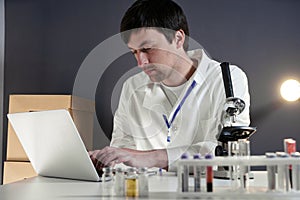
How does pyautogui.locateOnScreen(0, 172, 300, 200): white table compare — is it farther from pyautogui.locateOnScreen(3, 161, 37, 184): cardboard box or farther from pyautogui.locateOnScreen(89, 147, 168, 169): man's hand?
pyautogui.locateOnScreen(3, 161, 37, 184): cardboard box

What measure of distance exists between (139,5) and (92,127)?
118 cm

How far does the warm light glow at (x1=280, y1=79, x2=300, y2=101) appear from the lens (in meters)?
2.41

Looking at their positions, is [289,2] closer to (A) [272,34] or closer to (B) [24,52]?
(A) [272,34]

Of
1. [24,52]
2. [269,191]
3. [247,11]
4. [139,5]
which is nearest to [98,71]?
[24,52]

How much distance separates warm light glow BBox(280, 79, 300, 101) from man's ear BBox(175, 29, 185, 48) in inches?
40.9

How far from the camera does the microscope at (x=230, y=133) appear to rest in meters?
0.85

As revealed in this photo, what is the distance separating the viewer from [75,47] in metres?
2.71

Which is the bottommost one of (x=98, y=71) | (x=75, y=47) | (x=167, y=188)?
(x=167, y=188)

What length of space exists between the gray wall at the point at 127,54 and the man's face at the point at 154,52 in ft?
3.21

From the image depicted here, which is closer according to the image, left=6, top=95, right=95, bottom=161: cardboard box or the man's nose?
the man's nose

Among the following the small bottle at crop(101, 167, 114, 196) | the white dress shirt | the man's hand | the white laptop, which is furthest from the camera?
the white dress shirt

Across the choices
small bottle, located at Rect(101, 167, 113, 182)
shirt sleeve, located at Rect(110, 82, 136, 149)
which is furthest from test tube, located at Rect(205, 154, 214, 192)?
shirt sleeve, located at Rect(110, 82, 136, 149)

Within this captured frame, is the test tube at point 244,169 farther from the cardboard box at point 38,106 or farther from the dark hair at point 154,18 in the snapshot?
the cardboard box at point 38,106

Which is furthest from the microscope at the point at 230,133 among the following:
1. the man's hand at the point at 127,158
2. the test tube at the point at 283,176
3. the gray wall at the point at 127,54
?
the gray wall at the point at 127,54
